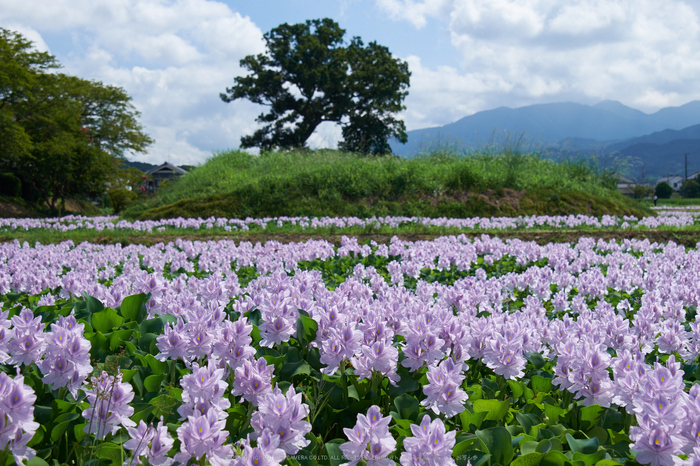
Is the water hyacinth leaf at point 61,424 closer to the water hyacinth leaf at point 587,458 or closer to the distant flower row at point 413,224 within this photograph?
the water hyacinth leaf at point 587,458

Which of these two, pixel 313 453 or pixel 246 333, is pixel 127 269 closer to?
pixel 246 333

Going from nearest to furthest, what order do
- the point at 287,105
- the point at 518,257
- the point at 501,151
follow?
the point at 518,257
the point at 501,151
the point at 287,105

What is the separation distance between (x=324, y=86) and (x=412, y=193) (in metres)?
21.4

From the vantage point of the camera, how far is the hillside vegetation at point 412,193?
13641 millimetres

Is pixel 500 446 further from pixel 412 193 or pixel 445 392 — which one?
pixel 412 193

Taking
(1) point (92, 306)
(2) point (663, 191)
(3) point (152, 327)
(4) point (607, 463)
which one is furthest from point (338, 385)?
(2) point (663, 191)

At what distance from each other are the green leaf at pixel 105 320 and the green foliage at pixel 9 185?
3935cm

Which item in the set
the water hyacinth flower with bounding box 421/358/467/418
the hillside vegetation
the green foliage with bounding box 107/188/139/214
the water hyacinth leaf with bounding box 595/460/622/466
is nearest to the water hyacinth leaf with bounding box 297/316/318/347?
the water hyacinth flower with bounding box 421/358/467/418

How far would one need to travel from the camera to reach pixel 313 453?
1777mm

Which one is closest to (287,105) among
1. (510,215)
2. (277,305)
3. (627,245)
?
(510,215)

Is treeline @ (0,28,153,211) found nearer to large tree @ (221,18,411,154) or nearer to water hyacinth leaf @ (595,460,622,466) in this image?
large tree @ (221,18,411,154)

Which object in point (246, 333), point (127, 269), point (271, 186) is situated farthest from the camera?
point (271, 186)

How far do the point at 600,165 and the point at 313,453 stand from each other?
22.1 m

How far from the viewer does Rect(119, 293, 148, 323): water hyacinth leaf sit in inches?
120
